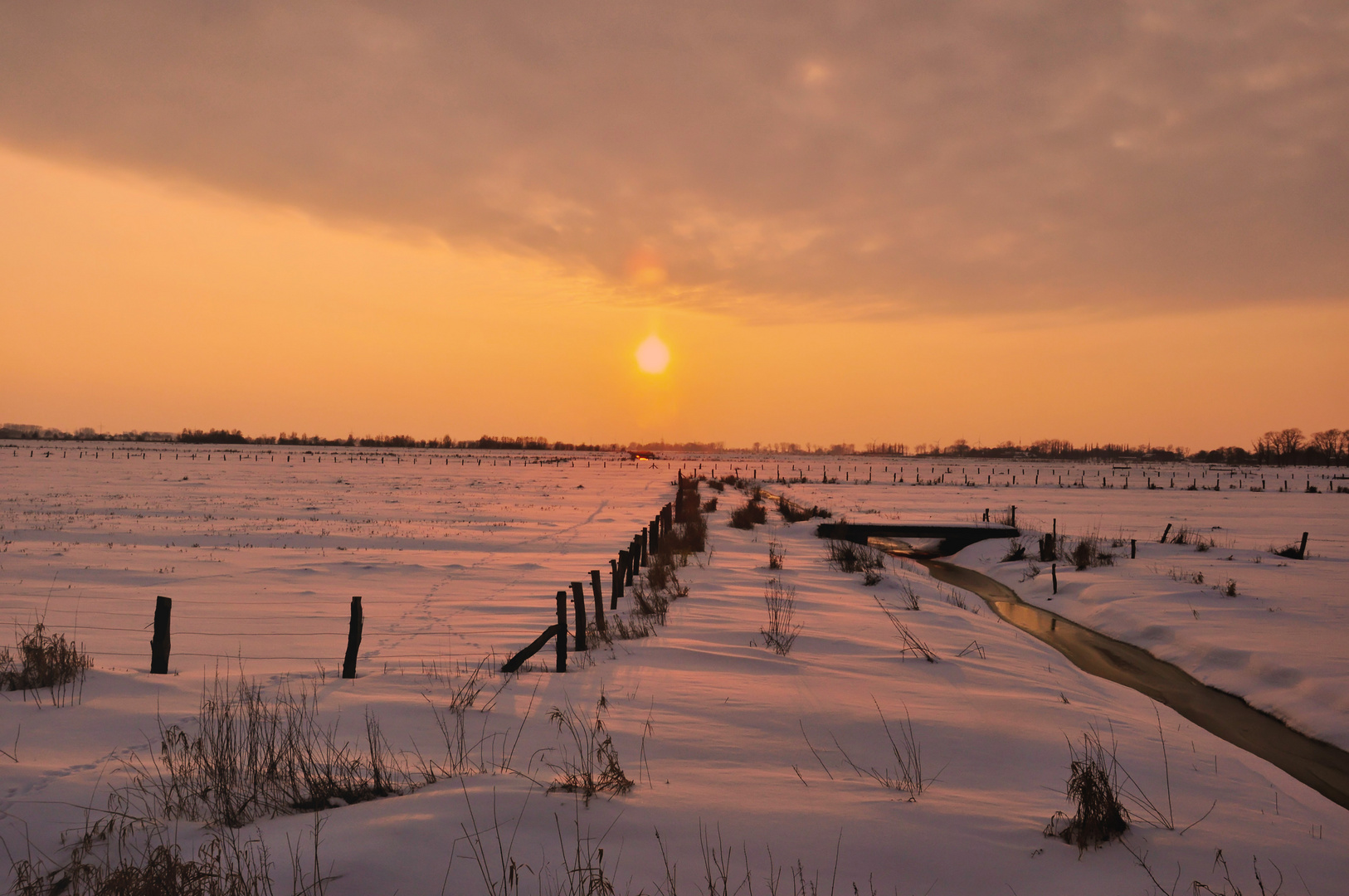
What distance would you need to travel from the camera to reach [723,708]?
7.55 meters

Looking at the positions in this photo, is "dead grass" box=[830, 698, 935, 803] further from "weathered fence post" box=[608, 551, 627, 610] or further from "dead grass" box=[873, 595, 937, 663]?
"weathered fence post" box=[608, 551, 627, 610]

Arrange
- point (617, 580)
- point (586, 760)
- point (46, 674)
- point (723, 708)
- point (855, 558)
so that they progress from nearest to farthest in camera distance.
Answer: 1. point (586, 760)
2. point (46, 674)
3. point (723, 708)
4. point (617, 580)
5. point (855, 558)

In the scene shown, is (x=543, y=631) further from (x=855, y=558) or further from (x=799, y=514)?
(x=799, y=514)

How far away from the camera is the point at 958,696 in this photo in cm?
852

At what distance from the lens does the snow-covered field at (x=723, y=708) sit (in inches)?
180

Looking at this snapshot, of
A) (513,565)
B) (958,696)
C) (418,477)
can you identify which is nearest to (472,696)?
(958,696)

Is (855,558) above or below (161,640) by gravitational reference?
below

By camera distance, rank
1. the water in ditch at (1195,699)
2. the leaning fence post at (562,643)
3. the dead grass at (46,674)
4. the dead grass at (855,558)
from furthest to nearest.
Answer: the dead grass at (855,558)
the leaning fence post at (562,643)
the water in ditch at (1195,699)
the dead grass at (46,674)

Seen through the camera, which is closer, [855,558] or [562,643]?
[562,643]

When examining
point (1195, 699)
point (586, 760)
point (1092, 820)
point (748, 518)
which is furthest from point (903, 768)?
point (748, 518)

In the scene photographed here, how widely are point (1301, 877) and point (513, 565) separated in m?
16.6

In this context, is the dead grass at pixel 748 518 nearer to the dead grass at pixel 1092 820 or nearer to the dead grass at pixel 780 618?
the dead grass at pixel 780 618

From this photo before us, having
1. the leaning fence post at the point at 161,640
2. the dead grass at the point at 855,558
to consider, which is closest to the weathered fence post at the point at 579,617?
the leaning fence post at the point at 161,640

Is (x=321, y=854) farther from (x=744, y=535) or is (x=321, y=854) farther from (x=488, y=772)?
(x=744, y=535)
